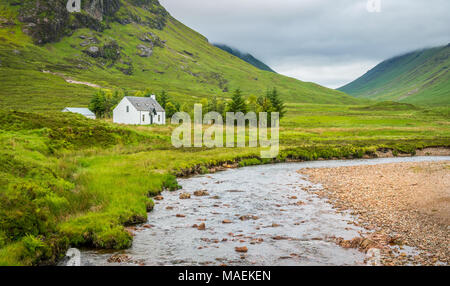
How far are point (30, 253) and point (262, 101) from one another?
340 feet

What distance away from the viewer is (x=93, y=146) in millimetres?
41688

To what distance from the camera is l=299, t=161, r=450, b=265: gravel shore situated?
47.3 feet

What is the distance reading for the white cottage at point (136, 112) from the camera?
3693 inches

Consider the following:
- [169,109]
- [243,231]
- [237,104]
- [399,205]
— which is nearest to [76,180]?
[243,231]

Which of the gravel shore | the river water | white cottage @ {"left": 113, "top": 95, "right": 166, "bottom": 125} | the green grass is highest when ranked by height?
white cottage @ {"left": 113, "top": 95, "right": 166, "bottom": 125}

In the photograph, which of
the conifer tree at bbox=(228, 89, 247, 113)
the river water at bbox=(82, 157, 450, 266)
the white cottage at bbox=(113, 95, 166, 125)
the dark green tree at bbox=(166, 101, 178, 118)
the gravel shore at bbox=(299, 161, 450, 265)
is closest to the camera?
the river water at bbox=(82, 157, 450, 266)

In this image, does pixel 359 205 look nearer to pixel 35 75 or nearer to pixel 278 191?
pixel 278 191

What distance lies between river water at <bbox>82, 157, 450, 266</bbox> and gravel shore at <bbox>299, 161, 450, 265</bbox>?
134cm

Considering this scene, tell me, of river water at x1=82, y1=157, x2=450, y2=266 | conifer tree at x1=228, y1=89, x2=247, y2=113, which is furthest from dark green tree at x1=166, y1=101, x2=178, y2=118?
river water at x1=82, y1=157, x2=450, y2=266

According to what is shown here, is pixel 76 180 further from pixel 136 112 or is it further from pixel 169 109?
pixel 169 109

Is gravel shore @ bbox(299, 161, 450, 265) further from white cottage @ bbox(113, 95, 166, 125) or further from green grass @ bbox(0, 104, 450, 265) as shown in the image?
white cottage @ bbox(113, 95, 166, 125)

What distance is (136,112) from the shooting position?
9356cm

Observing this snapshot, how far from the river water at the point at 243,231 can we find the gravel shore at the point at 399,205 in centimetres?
134
